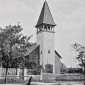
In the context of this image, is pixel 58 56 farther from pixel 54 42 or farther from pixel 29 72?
pixel 29 72

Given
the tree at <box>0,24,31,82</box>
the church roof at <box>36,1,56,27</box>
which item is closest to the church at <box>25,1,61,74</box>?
the church roof at <box>36,1,56,27</box>

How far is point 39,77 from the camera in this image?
107 feet

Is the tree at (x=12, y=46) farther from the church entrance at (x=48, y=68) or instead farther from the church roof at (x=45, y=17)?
the church roof at (x=45, y=17)

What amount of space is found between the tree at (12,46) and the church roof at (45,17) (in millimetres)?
21380

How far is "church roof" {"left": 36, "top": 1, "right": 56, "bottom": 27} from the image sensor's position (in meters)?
48.5

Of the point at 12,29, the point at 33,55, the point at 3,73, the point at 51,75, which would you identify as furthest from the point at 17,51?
the point at 33,55

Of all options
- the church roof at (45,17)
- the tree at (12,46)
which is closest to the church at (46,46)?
the church roof at (45,17)

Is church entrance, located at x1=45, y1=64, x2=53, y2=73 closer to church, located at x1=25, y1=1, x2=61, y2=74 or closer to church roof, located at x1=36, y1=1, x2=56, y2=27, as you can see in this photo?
church, located at x1=25, y1=1, x2=61, y2=74

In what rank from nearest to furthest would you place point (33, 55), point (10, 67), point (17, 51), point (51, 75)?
1. point (17, 51)
2. point (10, 67)
3. point (51, 75)
4. point (33, 55)

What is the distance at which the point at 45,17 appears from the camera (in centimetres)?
4884

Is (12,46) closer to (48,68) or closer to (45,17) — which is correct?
(48,68)

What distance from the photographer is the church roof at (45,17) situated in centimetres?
4853

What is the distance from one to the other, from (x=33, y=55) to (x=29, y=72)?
1435 centimetres

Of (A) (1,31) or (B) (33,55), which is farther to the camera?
(B) (33,55)
